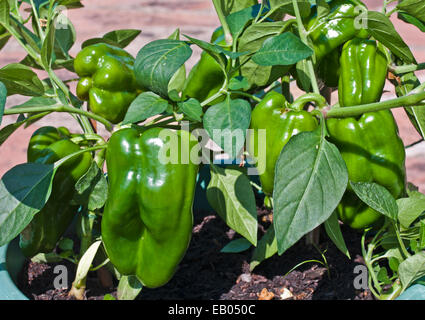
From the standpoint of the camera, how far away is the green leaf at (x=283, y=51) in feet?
2.14

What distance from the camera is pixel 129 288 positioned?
2.87ft

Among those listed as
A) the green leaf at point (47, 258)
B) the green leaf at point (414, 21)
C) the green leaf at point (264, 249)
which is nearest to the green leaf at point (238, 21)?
the green leaf at point (414, 21)

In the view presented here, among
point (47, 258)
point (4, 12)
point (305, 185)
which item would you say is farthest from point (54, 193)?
point (305, 185)

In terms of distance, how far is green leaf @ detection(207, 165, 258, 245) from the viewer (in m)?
0.80

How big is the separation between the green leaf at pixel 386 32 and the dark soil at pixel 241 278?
381 mm

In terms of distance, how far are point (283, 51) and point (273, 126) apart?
126 mm

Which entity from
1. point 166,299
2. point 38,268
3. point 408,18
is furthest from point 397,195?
point 38,268

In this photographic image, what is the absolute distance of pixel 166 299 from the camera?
0.92m

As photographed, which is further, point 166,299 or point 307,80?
point 166,299

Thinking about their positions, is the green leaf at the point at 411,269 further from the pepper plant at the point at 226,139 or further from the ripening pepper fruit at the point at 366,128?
the ripening pepper fruit at the point at 366,128

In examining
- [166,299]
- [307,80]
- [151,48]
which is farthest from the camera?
[166,299]

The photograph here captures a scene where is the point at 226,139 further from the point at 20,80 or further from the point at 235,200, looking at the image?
the point at 20,80
